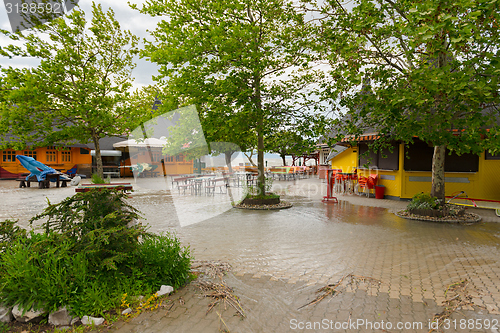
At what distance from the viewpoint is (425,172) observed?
11516mm

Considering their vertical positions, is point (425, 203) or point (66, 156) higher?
point (66, 156)

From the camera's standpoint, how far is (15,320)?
2.91 metres

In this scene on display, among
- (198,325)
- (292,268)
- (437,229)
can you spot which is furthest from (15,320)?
(437,229)

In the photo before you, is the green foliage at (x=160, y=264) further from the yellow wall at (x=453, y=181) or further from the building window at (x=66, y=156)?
the building window at (x=66, y=156)

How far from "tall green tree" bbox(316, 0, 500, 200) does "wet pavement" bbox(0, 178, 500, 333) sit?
2.41 metres

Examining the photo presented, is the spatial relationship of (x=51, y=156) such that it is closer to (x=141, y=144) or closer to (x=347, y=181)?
(x=141, y=144)

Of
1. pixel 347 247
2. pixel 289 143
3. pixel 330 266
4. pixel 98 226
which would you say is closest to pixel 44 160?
pixel 289 143

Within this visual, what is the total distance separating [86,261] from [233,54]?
22.9ft

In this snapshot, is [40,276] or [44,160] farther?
[44,160]

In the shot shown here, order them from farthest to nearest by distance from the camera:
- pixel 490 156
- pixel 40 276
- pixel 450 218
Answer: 1. pixel 490 156
2. pixel 450 218
3. pixel 40 276

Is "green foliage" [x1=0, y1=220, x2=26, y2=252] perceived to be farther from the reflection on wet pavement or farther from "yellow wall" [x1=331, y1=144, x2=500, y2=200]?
"yellow wall" [x1=331, y1=144, x2=500, y2=200]

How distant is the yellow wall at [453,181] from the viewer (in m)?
10.6

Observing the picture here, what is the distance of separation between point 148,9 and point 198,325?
31.2ft

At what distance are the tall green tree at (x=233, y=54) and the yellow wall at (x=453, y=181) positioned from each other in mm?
5153
